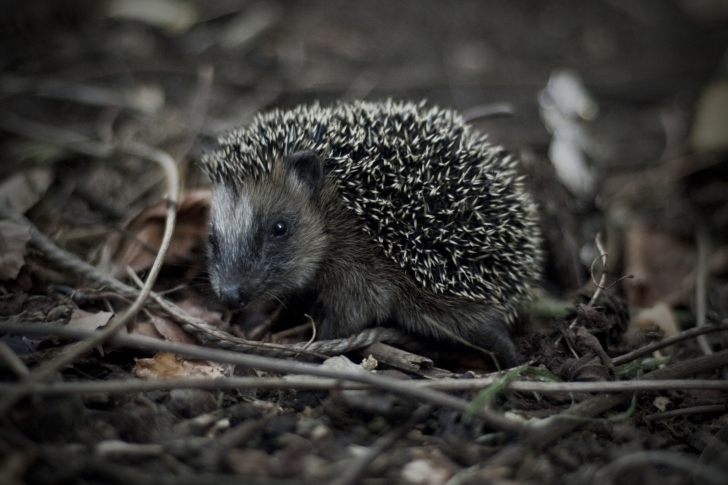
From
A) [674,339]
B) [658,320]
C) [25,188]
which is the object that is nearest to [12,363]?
[25,188]

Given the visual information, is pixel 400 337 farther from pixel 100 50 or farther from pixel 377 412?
pixel 100 50

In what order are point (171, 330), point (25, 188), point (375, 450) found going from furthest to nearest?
1. point (25, 188)
2. point (171, 330)
3. point (375, 450)

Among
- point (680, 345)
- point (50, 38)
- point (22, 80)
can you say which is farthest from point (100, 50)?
point (680, 345)

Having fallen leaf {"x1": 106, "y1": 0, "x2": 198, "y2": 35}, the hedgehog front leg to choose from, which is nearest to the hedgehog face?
the hedgehog front leg

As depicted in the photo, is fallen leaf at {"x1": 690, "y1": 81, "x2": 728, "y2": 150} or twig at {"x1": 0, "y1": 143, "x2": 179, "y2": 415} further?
fallen leaf at {"x1": 690, "y1": 81, "x2": 728, "y2": 150}

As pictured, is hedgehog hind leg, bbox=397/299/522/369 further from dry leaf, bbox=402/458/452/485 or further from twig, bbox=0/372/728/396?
dry leaf, bbox=402/458/452/485

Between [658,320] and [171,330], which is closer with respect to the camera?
[171,330]

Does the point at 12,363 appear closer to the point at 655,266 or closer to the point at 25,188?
the point at 25,188

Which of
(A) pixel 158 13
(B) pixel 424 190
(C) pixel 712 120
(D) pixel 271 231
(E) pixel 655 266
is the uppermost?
(A) pixel 158 13
